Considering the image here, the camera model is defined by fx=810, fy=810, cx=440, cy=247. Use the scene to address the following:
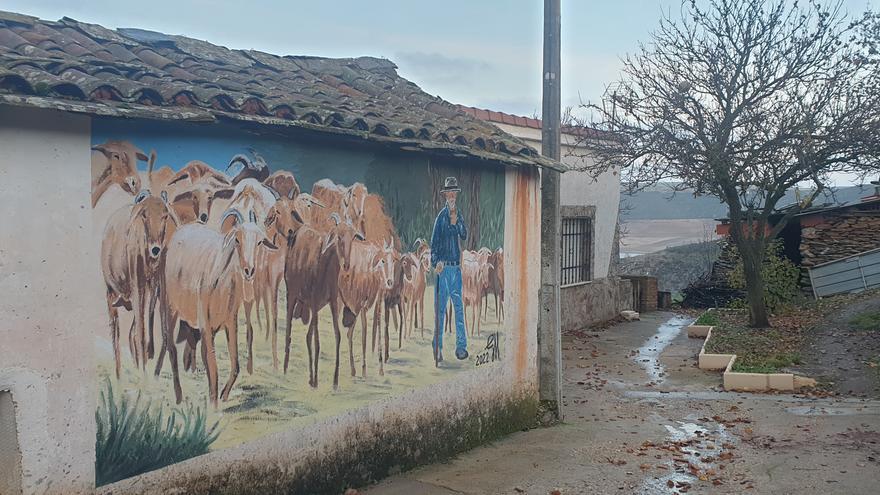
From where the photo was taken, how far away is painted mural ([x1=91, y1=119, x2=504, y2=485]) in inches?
173

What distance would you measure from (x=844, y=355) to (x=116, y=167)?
11553mm

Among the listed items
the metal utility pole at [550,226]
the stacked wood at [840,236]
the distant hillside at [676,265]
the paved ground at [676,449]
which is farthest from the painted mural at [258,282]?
the distant hillside at [676,265]

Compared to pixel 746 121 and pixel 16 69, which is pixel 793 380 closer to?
pixel 746 121

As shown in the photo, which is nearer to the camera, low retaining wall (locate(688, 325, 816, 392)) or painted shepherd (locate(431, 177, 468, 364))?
painted shepherd (locate(431, 177, 468, 364))

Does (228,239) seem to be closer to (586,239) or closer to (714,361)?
(714,361)

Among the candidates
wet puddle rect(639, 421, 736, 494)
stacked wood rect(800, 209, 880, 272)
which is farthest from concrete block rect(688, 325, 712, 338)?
wet puddle rect(639, 421, 736, 494)

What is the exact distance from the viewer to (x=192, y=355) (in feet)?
15.8

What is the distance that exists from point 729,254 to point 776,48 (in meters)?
Result: 7.52

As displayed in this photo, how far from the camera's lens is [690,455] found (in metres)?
7.61

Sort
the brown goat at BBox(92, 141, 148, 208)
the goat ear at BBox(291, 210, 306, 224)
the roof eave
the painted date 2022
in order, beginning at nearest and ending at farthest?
the roof eave → the brown goat at BBox(92, 141, 148, 208) → the goat ear at BBox(291, 210, 306, 224) → the painted date 2022

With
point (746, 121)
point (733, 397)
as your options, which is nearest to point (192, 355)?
point (733, 397)

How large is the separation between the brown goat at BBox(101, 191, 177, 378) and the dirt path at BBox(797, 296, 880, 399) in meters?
9.15

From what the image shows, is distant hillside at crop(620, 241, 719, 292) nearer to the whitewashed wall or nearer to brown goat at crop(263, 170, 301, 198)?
brown goat at crop(263, 170, 301, 198)

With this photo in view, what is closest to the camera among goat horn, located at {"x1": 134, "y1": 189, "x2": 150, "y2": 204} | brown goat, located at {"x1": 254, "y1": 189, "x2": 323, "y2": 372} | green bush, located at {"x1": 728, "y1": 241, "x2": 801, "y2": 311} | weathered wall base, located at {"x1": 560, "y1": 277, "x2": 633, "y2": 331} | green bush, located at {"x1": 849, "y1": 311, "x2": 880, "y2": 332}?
goat horn, located at {"x1": 134, "y1": 189, "x2": 150, "y2": 204}
